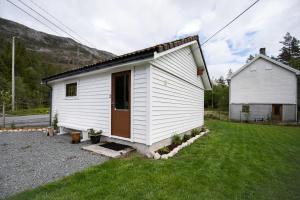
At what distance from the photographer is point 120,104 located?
5.50 metres

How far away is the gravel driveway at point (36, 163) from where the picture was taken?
3.12 metres

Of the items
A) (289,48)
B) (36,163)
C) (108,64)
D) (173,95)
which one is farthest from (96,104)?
(289,48)

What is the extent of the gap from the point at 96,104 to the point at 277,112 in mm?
18662

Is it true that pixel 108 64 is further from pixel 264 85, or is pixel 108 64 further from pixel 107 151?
pixel 264 85

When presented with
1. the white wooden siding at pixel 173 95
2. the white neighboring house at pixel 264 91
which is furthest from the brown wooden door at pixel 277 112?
the white wooden siding at pixel 173 95

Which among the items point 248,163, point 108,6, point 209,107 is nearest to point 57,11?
point 108,6

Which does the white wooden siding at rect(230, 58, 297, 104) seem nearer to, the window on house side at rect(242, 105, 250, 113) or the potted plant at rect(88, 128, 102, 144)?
the window on house side at rect(242, 105, 250, 113)

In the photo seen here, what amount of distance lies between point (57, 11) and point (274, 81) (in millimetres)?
20099

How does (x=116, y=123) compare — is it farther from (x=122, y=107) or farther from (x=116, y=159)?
(x=116, y=159)

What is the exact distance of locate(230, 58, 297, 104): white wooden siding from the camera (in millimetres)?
16656

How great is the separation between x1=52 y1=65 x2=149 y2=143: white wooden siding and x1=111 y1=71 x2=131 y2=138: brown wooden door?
214 mm

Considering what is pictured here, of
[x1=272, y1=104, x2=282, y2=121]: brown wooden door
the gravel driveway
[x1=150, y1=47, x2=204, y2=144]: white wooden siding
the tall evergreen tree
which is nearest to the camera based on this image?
the gravel driveway

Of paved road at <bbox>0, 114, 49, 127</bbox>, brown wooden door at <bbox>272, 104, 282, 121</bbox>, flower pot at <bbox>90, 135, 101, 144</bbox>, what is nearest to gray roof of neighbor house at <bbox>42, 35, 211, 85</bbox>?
flower pot at <bbox>90, 135, 101, 144</bbox>

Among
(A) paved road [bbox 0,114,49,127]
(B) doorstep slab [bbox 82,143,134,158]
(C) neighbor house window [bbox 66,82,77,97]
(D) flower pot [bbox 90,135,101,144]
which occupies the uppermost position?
(C) neighbor house window [bbox 66,82,77,97]
